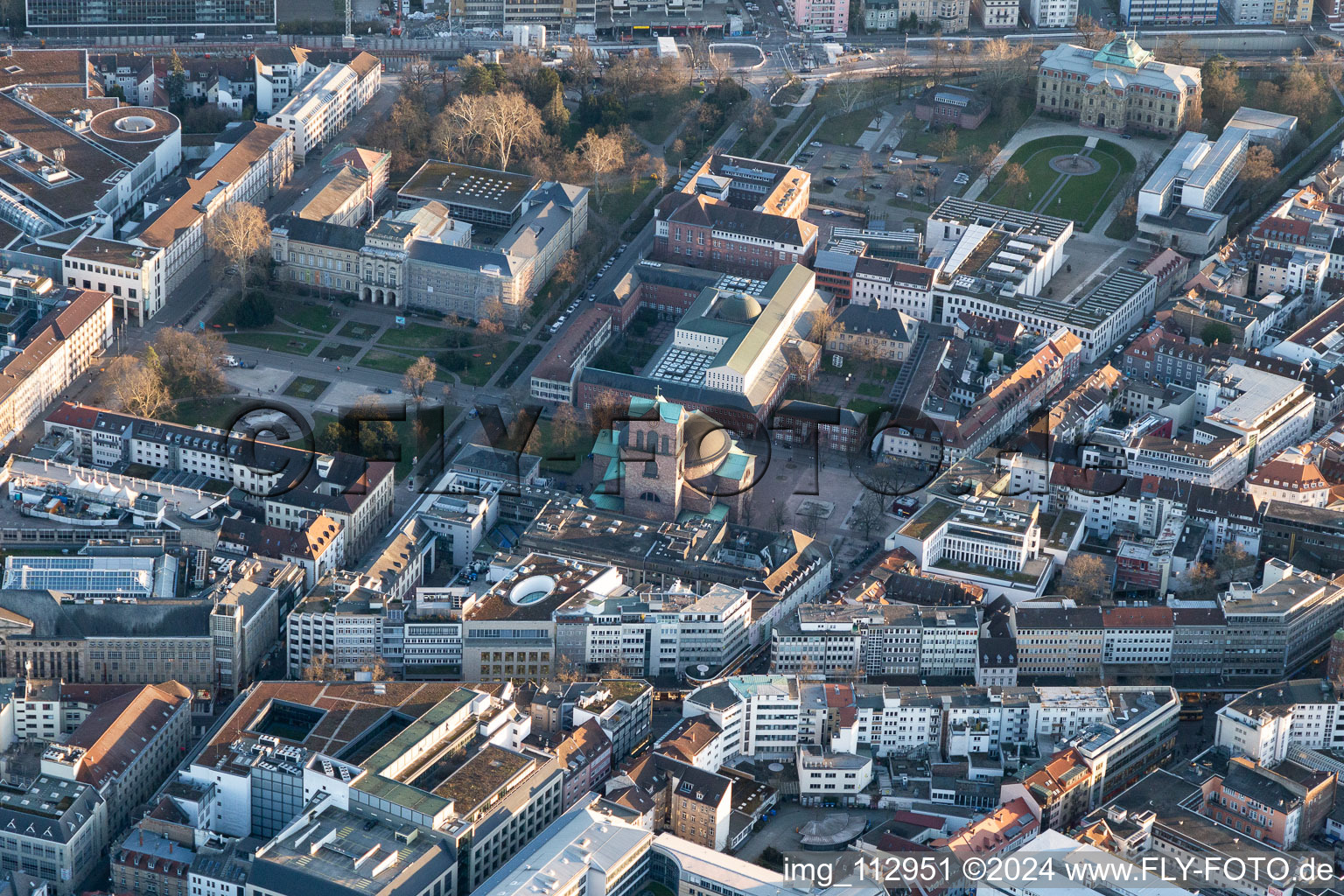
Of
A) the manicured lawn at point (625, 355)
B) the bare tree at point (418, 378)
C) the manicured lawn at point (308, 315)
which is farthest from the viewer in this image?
the manicured lawn at point (308, 315)

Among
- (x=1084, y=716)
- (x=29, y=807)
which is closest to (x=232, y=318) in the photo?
(x=29, y=807)

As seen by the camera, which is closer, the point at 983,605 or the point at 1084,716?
the point at 1084,716

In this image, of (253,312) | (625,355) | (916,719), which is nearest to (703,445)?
(625,355)

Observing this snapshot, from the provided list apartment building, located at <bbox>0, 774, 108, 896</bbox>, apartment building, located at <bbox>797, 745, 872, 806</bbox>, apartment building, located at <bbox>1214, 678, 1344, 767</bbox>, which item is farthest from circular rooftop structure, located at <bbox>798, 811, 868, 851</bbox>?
apartment building, located at <bbox>0, 774, 108, 896</bbox>

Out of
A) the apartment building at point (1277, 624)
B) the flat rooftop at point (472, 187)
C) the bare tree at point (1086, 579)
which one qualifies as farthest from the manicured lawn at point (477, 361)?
the apartment building at point (1277, 624)

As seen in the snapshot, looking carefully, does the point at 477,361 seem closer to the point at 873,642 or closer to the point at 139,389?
the point at 139,389

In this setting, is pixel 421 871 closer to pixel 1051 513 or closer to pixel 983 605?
pixel 983 605

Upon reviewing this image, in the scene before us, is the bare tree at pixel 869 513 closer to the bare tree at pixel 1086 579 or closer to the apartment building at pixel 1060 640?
the bare tree at pixel 1086 579
